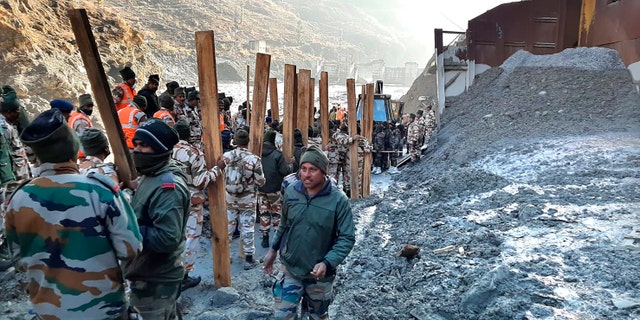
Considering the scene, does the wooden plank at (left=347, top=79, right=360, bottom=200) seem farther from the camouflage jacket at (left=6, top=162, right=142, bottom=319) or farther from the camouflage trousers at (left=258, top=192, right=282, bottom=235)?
the camouflage jacket at (left=6, top=162, right=142, bottom=319)

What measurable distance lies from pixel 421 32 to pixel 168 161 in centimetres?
18160

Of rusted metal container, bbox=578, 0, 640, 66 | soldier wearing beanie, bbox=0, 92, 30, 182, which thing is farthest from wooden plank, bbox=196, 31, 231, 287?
rusted metal container, bbox=578, 0, 640, 66

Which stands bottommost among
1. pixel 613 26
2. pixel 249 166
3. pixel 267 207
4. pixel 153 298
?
pixel 267 207

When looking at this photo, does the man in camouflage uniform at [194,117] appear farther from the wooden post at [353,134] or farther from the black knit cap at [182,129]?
the wooden post at [353,134]

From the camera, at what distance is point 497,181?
293 inches

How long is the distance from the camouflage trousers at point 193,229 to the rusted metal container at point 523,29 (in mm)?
12122

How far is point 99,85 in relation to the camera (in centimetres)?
253

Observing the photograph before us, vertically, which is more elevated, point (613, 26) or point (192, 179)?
point (613, 26)

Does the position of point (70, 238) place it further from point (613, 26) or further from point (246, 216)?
point (613, 26)

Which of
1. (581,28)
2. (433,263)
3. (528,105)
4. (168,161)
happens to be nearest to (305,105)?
(433,263)

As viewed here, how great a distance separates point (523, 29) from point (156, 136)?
531 inches

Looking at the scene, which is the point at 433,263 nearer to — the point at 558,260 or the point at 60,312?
the point at 558,260

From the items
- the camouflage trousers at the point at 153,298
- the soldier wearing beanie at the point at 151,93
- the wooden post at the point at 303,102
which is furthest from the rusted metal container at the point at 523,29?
the camouflage trousers at the point at 153,298

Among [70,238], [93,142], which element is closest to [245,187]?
[93,142]
